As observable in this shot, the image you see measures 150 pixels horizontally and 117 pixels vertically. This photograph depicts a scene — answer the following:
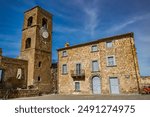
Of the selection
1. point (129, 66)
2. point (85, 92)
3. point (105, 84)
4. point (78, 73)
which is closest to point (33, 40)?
point (78, 73)

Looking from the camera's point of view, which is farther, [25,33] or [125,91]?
[25,33]

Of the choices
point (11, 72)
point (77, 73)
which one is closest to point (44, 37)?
point (11, 72)

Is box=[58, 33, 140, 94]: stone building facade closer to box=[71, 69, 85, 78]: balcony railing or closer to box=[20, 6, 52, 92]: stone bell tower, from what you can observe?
box=[71, 69, 85, 78]: balcony railing

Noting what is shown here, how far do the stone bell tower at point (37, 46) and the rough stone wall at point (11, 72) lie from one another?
845 millimetres

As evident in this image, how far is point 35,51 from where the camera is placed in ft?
67.1

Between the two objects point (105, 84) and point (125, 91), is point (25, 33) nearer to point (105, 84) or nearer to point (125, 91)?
point (105, 84)

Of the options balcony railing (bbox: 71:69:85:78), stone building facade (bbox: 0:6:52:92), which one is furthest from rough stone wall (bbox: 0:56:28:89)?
balcony railing (bbox: 71:69:85:78)

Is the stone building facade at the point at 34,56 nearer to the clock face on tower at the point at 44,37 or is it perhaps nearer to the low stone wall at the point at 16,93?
the clock face on tower at the point at 44,37

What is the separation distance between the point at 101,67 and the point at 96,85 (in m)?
2.36

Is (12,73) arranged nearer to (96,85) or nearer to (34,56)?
(34,56)

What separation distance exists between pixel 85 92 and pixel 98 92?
5.66 ft

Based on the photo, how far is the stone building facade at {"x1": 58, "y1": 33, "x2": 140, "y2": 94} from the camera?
50.4 ft

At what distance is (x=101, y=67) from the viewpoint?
674 inches

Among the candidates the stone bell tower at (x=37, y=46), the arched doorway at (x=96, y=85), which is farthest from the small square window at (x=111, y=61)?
the stone bell tower at (x=37, y=46)
